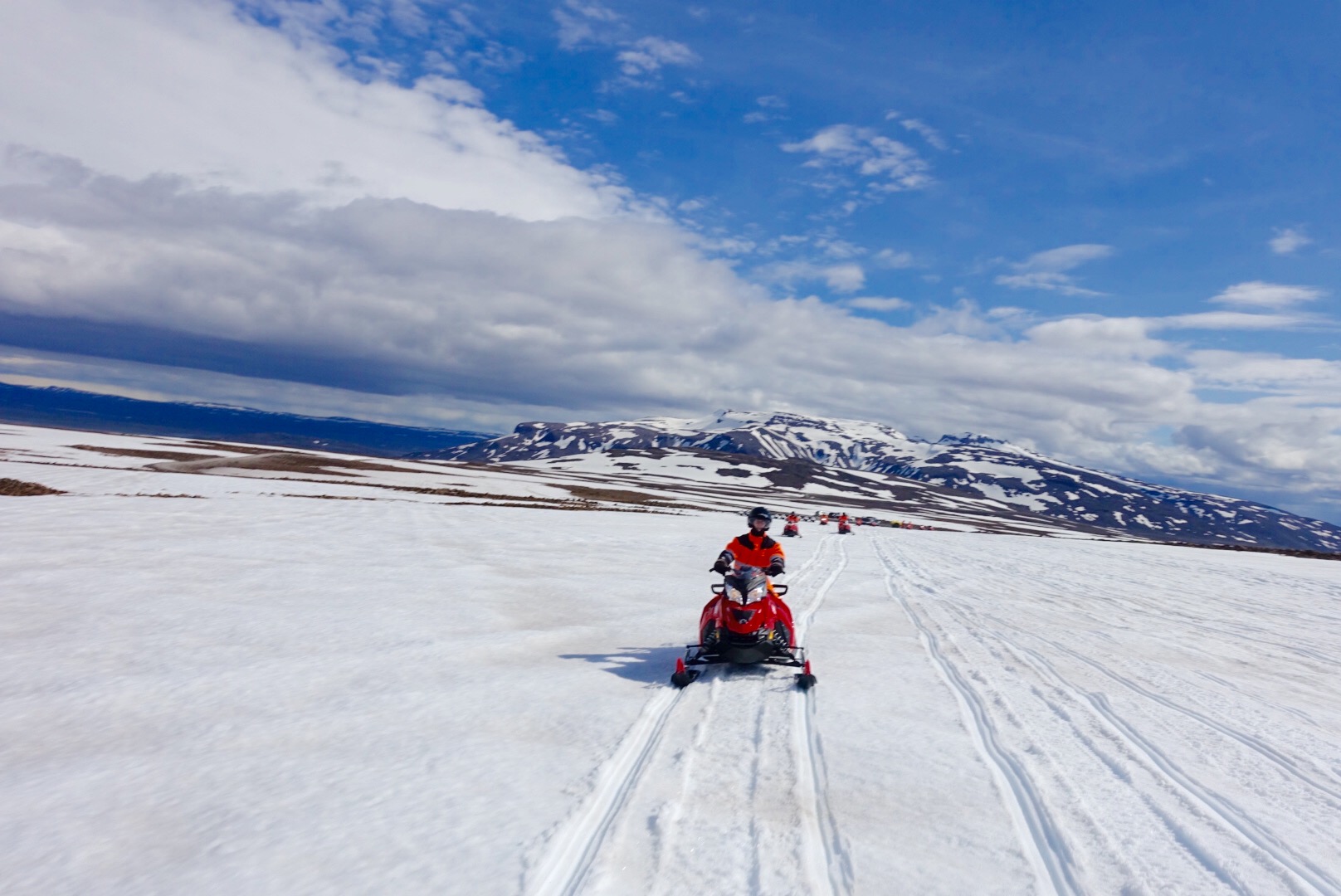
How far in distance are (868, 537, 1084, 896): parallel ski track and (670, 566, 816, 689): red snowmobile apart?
2.08m

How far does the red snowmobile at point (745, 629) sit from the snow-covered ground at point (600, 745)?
44cm

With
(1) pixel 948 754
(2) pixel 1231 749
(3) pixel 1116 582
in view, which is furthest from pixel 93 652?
(3) pixel 1116 582

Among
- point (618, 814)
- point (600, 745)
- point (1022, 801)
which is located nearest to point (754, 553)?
point (600, 745)

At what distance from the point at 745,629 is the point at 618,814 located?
15.1ft

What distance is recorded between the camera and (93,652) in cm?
903

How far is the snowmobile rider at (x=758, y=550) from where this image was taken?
10617mm

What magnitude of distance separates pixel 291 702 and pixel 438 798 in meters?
3.05

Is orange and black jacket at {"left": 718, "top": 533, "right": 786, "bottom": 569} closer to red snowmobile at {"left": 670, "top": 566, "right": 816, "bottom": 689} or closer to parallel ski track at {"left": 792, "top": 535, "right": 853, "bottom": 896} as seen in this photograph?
red snowmobile at {"left": 670, "top": 566, "right": 816, "bottom": 689}

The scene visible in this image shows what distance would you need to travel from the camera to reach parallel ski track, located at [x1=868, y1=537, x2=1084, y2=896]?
198 inches

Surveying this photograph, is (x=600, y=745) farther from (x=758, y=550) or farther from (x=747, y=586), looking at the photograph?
(x=758, y=550)

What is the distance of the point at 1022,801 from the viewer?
6.18 meters

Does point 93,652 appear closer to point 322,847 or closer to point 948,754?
point 322,847

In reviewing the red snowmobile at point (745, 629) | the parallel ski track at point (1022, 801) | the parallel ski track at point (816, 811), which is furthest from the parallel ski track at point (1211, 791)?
the red snowmobile at point (745, 629)

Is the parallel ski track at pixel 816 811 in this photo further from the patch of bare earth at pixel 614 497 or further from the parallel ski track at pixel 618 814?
the patch of bare earth at pixel 614 497
